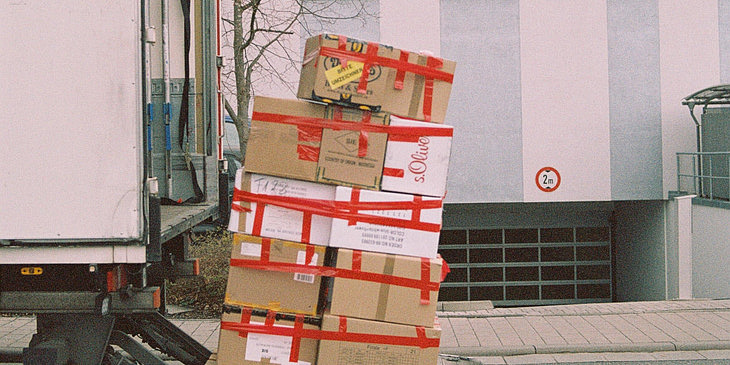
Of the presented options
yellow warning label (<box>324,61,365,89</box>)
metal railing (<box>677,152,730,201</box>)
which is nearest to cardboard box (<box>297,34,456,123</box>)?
yellow warning label (<box>324,61,365,89</box>)

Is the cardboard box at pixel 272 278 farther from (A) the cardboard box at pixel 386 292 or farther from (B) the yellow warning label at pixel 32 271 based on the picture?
(B) the yellow warning label at pixel 32 271

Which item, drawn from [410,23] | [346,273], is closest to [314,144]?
[346,273]

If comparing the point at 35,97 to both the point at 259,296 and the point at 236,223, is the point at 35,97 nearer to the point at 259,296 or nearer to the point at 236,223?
the point at 236,223

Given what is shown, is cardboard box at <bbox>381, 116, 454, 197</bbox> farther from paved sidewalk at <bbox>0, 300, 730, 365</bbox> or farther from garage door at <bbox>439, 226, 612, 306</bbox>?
garage door at <bbox>439, 226, 612, 306</bbox>

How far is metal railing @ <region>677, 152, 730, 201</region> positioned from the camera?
41.4 ft

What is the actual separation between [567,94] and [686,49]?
2218 millimetres

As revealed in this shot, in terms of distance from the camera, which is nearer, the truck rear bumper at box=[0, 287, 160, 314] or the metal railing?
the truck rear bumper at box=[0, 287, 160, 314]

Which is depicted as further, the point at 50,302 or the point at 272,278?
the point at 272,278

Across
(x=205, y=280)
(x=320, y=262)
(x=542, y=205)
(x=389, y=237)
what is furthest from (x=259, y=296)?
(x=542, y=205)

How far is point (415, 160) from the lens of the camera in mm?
4367

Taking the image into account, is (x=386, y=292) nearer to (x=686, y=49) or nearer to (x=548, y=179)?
(x=548, y=179)

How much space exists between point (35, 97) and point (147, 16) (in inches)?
28.1

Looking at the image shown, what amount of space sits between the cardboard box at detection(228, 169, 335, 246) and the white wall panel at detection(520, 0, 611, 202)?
9770 millimetres

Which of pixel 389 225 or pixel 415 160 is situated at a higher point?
pixel 415 160
